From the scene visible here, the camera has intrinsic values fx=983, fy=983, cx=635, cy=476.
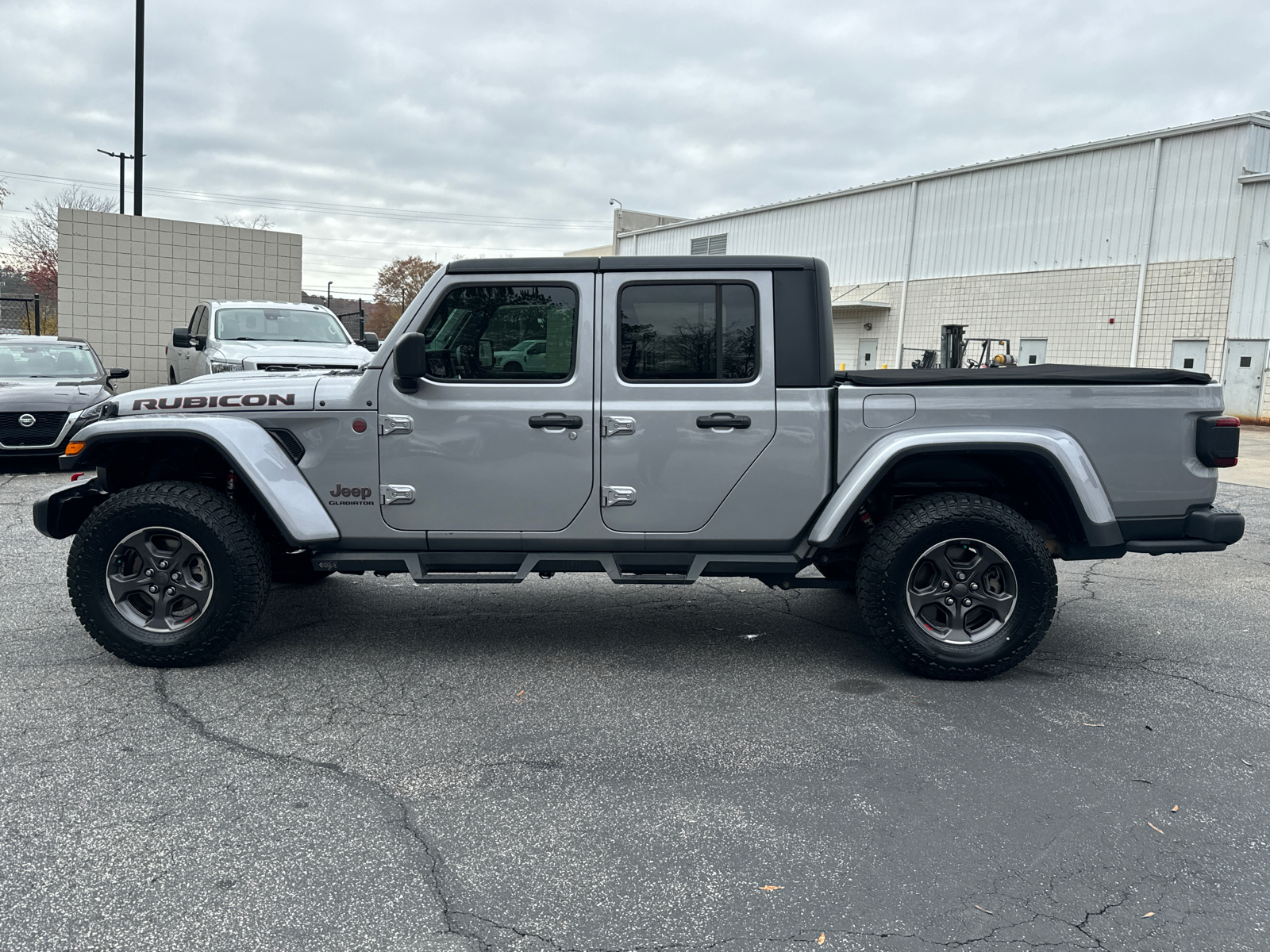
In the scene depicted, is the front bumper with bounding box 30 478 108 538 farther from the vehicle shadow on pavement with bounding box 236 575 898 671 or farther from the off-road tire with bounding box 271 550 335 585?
the vehicle shadow on pavement with bounding box 236 575 898 671

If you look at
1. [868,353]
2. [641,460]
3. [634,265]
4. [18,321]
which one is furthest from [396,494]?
[18,321]

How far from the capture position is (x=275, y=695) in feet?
14.4

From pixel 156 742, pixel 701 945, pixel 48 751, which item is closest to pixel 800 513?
pixel 701 945

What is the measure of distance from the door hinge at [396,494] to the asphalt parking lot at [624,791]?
0.83m

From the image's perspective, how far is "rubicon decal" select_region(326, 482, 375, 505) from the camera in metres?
4.70

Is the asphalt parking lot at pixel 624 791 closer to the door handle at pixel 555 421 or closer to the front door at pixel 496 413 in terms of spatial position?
the front door at pixel 496 413

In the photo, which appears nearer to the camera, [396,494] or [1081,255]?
[396,494]

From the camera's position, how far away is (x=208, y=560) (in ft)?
15.1

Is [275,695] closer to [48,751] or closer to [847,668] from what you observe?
[48,751]

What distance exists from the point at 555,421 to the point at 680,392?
0.61 metres

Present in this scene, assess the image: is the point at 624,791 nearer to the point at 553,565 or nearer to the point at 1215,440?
the point at 553,565

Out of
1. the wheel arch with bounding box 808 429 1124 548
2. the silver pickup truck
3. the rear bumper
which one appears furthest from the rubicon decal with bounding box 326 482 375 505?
the rear bumper

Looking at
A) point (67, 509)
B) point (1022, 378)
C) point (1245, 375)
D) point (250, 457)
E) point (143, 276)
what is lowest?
point (67, 509)

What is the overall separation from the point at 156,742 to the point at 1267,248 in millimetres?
25181
